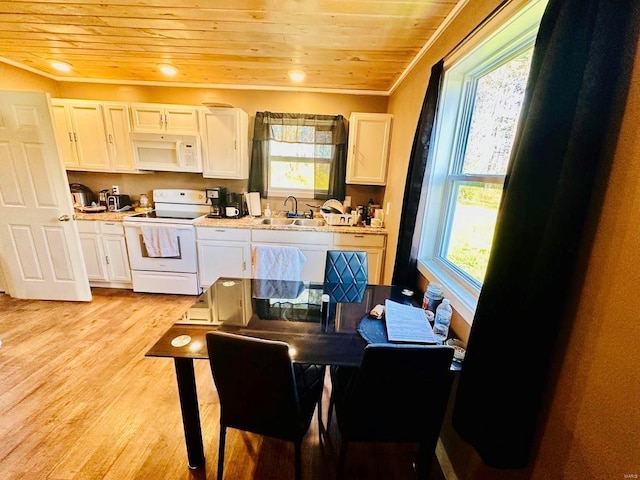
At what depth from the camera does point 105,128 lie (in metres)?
3.04

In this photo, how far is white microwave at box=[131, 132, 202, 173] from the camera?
9.74 feet

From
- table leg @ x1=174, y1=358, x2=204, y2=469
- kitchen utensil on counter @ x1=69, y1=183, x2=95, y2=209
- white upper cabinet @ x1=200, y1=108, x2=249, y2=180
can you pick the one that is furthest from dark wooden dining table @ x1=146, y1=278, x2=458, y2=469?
kitchen utensil on counter @ x1=69, y1=183, x2=95, y2=209

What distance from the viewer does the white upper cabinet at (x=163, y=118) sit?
2.98m

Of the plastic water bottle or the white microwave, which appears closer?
the plastic water bottle

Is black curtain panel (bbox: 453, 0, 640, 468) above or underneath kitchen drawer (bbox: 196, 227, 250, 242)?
above

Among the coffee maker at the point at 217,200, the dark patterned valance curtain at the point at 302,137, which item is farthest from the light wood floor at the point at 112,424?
Result: the dark patterned valance curtain at the point at 302,137

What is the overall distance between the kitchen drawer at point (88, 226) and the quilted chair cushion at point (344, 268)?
9.14 ft

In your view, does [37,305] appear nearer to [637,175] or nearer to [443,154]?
[443,154]

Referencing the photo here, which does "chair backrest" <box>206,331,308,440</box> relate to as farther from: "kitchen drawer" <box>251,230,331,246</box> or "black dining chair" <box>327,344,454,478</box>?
"kitchen drawer" <box>251,230,331,246</box>

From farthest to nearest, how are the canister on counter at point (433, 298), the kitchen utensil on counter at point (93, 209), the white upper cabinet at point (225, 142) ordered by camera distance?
the kitchen utensil on counter at point (93, 209) → the white upper cabinet at point (225, 142) → the canister on counter at point (433, 298)

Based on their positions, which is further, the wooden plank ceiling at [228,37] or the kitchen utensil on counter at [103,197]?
the kitchen utensil on counter at [103,197]

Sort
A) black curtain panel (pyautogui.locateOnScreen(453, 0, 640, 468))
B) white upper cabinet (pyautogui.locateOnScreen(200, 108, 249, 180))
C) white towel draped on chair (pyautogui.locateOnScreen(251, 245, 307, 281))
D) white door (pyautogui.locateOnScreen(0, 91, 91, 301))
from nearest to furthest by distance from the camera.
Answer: black curtain panel (pyautogui.locateOnScreen(453, 0, 640, 468)) < white towel draped on chair (pyautogui.locateOnScreen(251, 245, 307, 281)) < white door (pyautogui.locateOnScreen(0, 91, 91, 301)) < white upper cabinet (pyautogui.locateOnScreen(200, 108, 249, 180))

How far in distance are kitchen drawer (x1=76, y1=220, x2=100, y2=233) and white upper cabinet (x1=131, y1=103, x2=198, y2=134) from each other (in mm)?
1157

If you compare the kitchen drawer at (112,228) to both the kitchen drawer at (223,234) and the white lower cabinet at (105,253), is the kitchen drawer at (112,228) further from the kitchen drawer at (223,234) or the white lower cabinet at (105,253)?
the kitchen drawer at (223,234)
